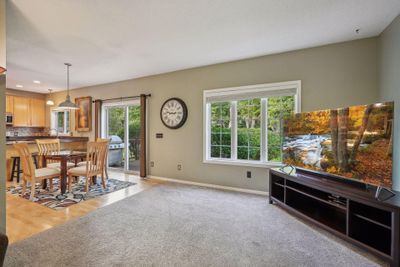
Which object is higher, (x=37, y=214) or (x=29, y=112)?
(x=29, y=112)

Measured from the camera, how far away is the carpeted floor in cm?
176

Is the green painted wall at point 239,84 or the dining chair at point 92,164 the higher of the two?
the green painted wall at point 239,84

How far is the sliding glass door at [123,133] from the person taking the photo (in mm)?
5157

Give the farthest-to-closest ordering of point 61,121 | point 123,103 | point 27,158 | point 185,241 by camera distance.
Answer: point 61,121 < point 123,103 < point 27,158 < point 185,241

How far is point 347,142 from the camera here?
2.17 metres

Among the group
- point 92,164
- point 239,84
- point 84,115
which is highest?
point 239,84

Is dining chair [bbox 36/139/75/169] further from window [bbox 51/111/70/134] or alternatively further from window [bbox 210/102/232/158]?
window [bbox 210/102/232/158]

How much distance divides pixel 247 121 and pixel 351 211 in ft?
7.06

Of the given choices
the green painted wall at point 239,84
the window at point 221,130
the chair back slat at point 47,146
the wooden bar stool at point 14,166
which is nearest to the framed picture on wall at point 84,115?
the green painted wall at point 239,84

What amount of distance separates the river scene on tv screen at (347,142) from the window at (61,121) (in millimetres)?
6609

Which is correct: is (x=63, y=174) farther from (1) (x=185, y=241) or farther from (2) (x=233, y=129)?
(2) (x=233, y=129)

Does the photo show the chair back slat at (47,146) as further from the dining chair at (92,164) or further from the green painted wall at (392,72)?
the green painted wall at (392,72)

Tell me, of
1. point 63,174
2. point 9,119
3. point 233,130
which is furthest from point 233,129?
point 9,119

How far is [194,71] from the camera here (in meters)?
4.14
